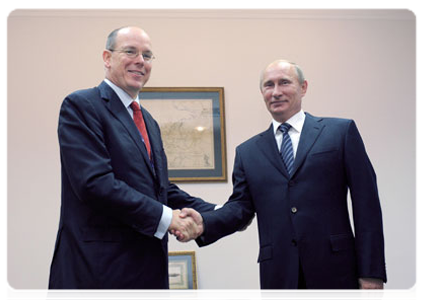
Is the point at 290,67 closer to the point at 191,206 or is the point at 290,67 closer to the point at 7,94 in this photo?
the point at 191,206

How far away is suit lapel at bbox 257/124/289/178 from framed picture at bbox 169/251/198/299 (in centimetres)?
181

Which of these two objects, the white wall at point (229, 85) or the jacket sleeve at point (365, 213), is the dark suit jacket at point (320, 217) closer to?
the jacket sleeve at point (365, 213)

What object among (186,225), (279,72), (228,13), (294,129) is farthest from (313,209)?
(228,13)

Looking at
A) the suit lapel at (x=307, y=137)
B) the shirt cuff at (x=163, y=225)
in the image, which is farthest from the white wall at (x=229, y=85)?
the shirt cuff at (x=163, y=225)

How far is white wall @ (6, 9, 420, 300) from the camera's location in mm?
4238

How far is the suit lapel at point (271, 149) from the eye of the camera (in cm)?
243

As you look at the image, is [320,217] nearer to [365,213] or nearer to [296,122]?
[365,213]

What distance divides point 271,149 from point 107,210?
846 mm

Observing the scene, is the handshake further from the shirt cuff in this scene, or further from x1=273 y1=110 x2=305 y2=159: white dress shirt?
x1=273 y1=110 x2=305 y2=159: white dress shirt

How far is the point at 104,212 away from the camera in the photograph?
2088mm

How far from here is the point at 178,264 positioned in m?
4.14

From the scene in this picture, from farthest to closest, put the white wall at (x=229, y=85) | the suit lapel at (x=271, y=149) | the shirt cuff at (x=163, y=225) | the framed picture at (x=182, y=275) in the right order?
the white wall at (x=229, y=85)
the framed picture at (x=182, y=275)
the suit lapel at (x=271, y=149)
the shirt cuff at (x=163, y=225)
